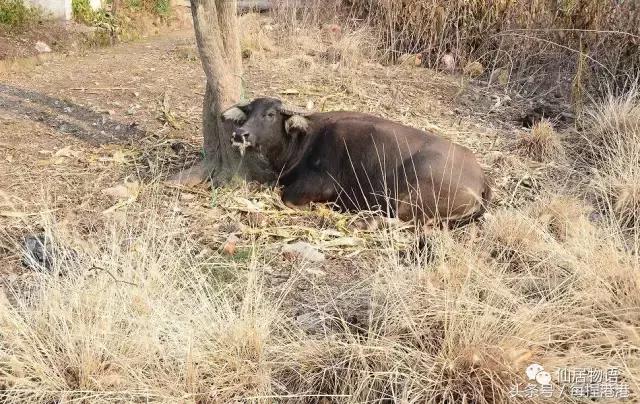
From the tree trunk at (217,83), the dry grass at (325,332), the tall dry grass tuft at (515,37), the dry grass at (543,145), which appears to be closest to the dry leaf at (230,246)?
the dry grass at (325,332)

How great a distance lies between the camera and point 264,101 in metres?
5.07

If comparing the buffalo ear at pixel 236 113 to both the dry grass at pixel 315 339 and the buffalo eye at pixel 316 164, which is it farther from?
the dry grass at pixel 315 339

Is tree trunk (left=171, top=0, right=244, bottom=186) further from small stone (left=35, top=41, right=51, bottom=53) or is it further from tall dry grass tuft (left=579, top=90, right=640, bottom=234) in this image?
small stone (left=35, top=41, right=51, bottom=53)

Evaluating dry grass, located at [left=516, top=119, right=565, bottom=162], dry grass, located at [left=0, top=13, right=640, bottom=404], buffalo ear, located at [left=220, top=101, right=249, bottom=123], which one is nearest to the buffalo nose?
buffalo ear, located at [left=220, top=101, right=249, bottom=123]

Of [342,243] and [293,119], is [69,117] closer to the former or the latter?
[293,119]

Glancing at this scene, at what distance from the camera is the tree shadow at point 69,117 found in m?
5.93

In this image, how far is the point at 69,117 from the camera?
20.6ft

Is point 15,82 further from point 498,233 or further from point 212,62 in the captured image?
point 498,233

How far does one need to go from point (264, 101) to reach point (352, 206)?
1061 millimetres

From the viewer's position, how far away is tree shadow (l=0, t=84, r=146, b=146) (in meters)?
5.93

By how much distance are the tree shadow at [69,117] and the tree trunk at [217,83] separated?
107cm

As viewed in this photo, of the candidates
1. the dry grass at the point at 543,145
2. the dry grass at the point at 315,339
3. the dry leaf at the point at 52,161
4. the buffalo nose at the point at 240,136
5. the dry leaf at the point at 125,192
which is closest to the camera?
the dry grass at the point at 315,339

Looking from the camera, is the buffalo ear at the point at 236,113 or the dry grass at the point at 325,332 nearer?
the dry grass at the point at 325,332

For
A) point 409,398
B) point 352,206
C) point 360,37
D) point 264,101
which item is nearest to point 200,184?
point 264,101
